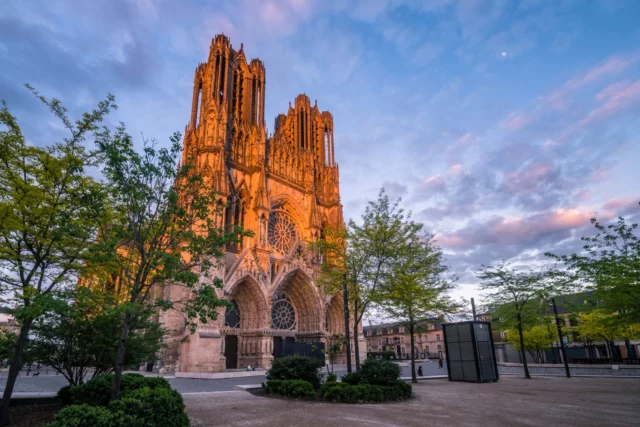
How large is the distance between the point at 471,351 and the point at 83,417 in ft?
62.3

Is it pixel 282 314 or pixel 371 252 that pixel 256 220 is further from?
pixel 371 252

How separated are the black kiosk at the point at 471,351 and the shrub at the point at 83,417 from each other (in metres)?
18.2

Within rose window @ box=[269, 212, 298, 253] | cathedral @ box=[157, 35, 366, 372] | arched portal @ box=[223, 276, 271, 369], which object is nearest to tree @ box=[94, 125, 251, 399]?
cathedral @ box=[157, 35, 366, 372]

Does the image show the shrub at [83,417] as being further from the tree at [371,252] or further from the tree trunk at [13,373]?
the tree at [371,252]

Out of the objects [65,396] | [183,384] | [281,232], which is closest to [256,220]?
[281,232]

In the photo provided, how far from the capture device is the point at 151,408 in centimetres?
762

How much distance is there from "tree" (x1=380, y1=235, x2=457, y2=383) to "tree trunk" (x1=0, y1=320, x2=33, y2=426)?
43.7 feet

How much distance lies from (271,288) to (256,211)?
7.27 meters

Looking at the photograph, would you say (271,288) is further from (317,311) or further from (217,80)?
(217,80)

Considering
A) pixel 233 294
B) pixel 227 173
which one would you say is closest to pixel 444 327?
pixel 233 294

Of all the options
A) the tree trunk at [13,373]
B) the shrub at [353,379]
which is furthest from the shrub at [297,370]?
the tree trunk at [13,373]

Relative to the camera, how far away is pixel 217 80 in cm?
4038

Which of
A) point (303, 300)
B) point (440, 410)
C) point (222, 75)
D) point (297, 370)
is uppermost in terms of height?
point (222, 75)

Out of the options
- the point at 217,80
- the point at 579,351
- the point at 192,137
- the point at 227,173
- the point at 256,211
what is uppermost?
the point at 217,80
